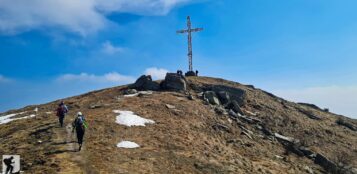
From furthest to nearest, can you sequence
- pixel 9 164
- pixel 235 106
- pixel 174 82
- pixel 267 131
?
1. pixel 174 82
2. pixel 235 106
3. pixel 267 131
4. pixel 9 164

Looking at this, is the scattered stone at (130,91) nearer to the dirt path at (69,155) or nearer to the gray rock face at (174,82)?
the gray rock face at (174,82)

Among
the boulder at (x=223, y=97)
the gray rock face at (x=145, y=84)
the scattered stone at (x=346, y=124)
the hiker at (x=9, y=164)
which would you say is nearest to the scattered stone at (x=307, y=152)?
the boulder at (x=223, y=97)

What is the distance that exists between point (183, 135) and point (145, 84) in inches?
895

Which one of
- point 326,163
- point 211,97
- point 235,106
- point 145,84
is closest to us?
point 326,163

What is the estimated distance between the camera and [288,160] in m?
38.8

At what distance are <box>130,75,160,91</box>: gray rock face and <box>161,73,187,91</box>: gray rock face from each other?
1.19 m

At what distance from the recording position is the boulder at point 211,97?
5307cm

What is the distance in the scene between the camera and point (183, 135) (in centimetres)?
3741

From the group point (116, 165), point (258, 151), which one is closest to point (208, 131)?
point (258, 151)

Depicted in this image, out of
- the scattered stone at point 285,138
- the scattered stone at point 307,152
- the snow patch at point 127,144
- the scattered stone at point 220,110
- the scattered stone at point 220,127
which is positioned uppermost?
the scattered stone at point 220,110

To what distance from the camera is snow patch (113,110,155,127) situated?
38.3 m

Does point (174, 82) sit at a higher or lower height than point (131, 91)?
higher

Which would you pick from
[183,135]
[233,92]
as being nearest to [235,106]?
[233,92]

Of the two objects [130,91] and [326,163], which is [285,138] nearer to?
[326,163]
